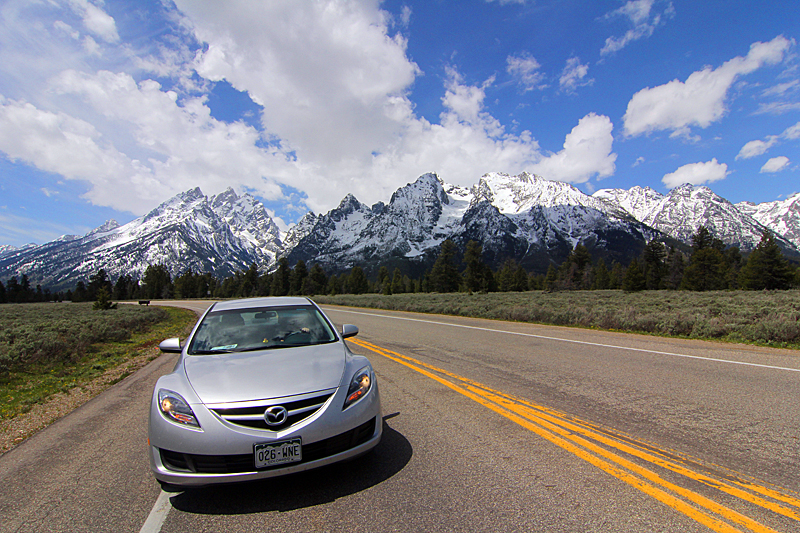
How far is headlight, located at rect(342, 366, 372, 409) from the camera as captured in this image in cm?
324

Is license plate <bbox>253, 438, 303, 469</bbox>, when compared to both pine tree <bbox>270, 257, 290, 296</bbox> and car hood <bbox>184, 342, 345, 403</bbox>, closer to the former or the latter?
car hood <bbox>184, 342, 345, 403</bbox>

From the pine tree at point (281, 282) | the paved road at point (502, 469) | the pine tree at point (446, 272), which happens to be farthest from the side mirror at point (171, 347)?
the pine tree at point (281, 282)

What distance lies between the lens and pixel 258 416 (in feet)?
9.54

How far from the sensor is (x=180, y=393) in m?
3.14

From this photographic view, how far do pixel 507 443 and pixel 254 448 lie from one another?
97.4 inches

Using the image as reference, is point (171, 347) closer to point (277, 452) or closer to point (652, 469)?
point (277, 452)

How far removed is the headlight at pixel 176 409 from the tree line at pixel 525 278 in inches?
2657

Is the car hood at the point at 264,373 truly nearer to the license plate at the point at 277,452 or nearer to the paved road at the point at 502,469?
the license plate at the point at 277,452

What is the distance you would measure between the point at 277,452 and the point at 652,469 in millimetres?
3124

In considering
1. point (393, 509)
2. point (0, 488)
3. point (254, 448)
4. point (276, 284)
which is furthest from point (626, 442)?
point (276, 284)

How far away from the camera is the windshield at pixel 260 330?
14.2 ft

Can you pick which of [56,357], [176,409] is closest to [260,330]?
[176,409]

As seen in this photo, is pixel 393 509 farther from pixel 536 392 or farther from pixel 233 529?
pixel 536 392

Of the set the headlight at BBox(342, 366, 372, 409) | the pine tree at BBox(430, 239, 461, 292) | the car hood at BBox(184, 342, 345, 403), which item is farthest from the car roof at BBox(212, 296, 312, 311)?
the pine tree at BBox(430, 239, 461, 292)
